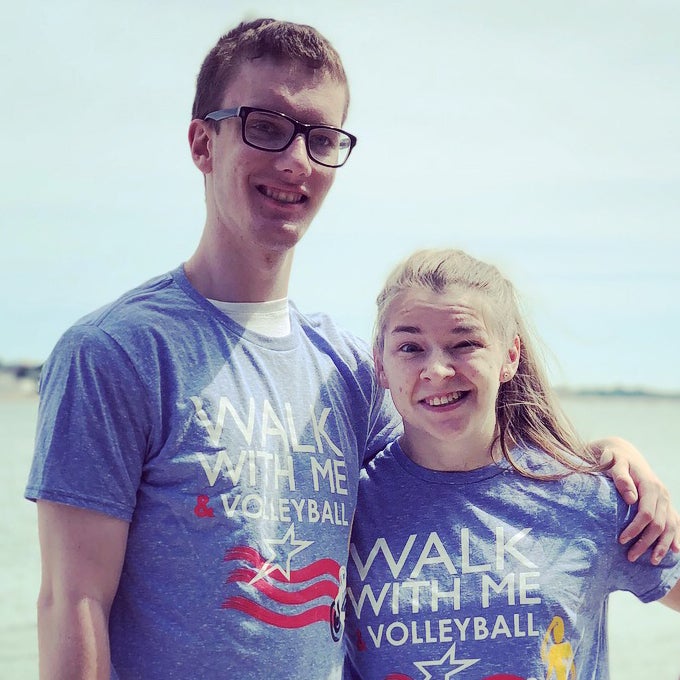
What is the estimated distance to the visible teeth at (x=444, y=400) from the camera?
7.18ft

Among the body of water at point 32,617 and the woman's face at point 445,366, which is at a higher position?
the woman's face at point 445,366

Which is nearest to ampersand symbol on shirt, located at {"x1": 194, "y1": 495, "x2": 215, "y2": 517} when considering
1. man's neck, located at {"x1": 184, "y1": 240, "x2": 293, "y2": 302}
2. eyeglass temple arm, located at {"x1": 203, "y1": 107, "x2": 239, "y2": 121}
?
man's neck, located at {"x1": 184, "y1": 240, "x2": 293, "y2": 302}

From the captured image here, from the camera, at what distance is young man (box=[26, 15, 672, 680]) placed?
69.6 inches

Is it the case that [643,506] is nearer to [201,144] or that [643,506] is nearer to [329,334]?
[329,334]

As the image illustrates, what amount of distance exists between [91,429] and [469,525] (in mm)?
939

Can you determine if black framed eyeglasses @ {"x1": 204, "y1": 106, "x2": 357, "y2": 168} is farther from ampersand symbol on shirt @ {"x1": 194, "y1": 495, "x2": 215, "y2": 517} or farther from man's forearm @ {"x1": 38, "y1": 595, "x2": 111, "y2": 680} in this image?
man's forearm @ {"x1": 38, "y1": 595, "x2": 111, "y2": 680}

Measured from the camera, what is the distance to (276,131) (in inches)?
81.7

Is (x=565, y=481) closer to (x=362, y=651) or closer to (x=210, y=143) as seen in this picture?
(x=362, y=651)

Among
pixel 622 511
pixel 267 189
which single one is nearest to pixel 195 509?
pixel 267 189

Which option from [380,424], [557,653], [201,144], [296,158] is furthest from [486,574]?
[201,144]

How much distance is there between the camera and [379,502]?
7.44 ft

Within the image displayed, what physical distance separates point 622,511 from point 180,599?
1077mm

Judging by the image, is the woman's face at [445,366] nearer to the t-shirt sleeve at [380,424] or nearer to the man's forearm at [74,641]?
the t-shirt sleeve at [380,424]

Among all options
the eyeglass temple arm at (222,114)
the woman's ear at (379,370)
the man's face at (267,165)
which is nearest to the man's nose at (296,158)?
the man's face at (267,165)
